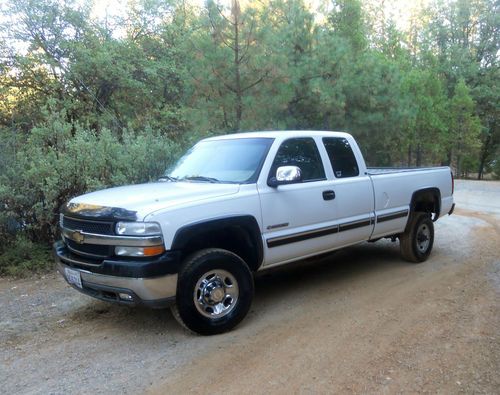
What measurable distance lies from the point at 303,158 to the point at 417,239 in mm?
2661

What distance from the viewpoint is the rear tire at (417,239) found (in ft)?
21.5

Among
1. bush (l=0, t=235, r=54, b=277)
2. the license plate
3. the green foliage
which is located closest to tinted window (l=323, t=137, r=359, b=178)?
the license plate

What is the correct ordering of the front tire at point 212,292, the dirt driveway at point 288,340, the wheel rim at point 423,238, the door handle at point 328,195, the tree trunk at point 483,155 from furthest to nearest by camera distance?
the tree trunk at point 483,155 < the wheel rim at point 423,238 < the door handle at point 328,195 < the front tire at point 212,292 < the dirt driveway at point 288,340

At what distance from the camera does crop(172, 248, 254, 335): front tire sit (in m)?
3.93

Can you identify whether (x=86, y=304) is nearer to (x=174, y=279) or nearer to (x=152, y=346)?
(x=152, y=346)

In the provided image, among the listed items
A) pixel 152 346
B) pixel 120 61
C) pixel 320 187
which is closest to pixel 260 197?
pixel 320 187

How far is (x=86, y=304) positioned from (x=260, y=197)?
2.45 meters

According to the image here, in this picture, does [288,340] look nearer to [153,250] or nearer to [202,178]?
[153,250]

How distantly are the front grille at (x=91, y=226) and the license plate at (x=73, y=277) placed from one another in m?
0.41

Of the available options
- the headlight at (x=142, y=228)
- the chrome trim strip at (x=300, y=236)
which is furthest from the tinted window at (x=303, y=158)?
the headlight at (x=142, y=228)

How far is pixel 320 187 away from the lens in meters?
5.13

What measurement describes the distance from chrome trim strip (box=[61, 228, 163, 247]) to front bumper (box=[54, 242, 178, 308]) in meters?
0.15

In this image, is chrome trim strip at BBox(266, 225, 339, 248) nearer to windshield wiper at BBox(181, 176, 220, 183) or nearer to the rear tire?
windshield wiper at BBox(181, 176, 220, 183)

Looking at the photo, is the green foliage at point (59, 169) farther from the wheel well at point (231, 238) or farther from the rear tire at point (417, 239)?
the rear tire at point (417, 239)
